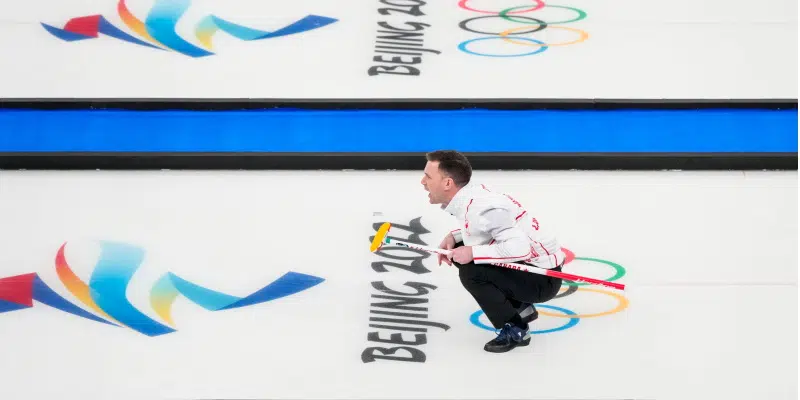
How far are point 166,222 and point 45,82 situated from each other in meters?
1.60

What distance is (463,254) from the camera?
2.88 metres

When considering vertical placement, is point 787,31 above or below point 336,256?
above

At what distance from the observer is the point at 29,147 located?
453 centimetres

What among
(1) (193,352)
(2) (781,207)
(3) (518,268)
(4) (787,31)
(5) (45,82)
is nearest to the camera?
(3) (518,268)

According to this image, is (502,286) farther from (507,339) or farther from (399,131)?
(399,131)

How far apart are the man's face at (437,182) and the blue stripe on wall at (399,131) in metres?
1.51

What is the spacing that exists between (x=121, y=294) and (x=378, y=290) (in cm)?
87

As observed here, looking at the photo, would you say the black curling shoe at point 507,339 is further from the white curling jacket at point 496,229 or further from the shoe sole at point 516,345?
the white curling jacket at point 496,229

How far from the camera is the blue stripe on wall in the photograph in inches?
178

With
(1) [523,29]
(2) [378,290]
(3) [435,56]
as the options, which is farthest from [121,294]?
(1) [523,29]

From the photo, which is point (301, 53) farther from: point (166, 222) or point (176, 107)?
point (166, 222)

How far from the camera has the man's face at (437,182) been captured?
2920 millimetres

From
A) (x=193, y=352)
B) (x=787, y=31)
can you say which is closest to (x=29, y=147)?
(x=193, y=352)

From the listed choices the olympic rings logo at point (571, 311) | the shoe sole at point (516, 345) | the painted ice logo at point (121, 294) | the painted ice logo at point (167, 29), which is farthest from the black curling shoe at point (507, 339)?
the painted ice logo at point (167, 29)
